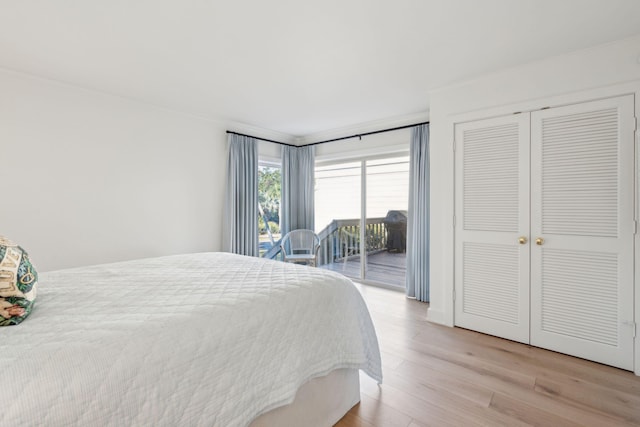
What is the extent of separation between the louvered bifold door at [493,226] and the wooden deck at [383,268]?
1436 mm

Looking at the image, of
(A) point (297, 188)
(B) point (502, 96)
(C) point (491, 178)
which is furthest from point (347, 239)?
A: (B) point (502, 96)

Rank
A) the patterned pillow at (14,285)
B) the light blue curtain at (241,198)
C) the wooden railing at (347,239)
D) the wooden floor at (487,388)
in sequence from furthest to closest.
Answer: the wooden railing at (347,239) → the light blue curtain at (241,198) → the wooden floor at (487,388) → the patterned pillow at (14,285)

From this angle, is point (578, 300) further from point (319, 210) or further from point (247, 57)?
point (319, 210)

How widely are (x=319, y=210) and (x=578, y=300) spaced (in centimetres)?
368

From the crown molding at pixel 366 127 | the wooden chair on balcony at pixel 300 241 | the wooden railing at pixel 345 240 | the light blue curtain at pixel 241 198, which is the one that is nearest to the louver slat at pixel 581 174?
the crown molding at pixel 366 127

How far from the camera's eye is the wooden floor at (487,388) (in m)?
1.76

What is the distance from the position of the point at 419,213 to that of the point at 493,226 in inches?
45.1

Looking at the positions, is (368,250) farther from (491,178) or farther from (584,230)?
(584,230)

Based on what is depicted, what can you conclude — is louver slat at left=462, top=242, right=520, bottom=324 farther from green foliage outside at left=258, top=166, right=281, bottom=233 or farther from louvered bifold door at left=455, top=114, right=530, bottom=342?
green foliage outside at left=258, top=166, right=281, bottom=233

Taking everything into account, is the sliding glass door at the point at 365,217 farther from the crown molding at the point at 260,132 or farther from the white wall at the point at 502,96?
the white wall at the point at 502,96

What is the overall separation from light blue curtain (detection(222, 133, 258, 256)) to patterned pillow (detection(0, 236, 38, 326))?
3.05 m

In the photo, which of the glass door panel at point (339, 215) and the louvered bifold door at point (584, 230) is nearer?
the louvered bifold door at point (584, 230)

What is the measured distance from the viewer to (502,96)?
109 inches

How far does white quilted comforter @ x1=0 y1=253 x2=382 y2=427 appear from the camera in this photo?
0.84 metres
